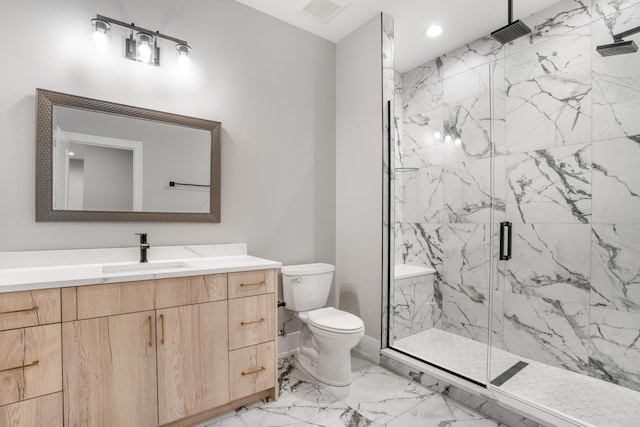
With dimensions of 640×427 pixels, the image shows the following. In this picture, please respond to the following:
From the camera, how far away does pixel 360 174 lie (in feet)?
8.83

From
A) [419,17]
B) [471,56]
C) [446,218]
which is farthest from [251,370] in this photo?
[471,56]

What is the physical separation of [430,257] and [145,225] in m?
2.32

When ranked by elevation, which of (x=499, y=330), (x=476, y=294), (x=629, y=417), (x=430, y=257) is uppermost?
(x=430, y=257)

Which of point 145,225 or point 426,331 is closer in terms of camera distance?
point 145,225

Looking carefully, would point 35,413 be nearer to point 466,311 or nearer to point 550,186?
point 466,311

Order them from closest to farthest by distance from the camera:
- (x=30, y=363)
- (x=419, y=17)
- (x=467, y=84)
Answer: (x=30, y=363)
(x=419, y=17)
(x=467, y=84)

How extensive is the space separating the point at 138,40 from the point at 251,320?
185cm

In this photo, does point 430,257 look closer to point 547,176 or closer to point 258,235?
point 547,176

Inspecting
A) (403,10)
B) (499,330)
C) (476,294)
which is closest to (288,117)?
(403,10)

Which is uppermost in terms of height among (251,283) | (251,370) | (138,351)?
(251,283)

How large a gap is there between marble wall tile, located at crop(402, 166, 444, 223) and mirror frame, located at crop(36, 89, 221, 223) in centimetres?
177

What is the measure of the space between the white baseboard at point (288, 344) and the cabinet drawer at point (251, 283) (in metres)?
0.86

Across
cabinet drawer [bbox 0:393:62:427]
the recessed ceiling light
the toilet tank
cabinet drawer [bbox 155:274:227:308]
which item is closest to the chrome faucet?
cabinet drawer [bbox 155:274:227:308]

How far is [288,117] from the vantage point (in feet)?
8.65
